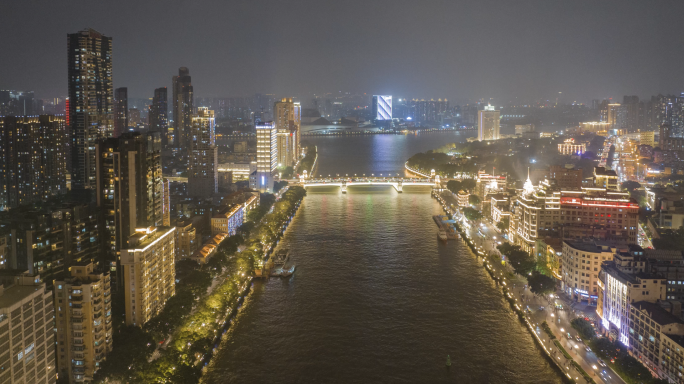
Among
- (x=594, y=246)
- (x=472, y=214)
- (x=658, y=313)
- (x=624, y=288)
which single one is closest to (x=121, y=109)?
(x=472, y=214)

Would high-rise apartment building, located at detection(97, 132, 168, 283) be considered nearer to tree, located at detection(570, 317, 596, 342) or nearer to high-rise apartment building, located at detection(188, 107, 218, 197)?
tree, located at detection(570, 317, 596, 342)

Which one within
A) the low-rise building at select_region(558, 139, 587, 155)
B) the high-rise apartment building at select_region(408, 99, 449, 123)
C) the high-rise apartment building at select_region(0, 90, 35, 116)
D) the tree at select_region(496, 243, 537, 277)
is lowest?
the tree at select_region(496, 243, 537, 277)

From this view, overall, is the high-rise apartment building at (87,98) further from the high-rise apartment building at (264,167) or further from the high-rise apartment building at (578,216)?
the high-rise apartment building at (578,216)

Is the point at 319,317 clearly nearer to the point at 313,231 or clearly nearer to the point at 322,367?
the point at 322,367

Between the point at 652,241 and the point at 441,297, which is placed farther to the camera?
the point at 652,241

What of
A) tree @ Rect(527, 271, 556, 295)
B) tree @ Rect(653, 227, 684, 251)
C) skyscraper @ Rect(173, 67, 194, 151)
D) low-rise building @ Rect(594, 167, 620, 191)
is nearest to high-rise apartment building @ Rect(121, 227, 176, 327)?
tree @ Rect(527, 271, 556, 295)

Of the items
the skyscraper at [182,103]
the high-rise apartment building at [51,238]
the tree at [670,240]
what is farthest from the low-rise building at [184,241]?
the skyscraper at [182,103]

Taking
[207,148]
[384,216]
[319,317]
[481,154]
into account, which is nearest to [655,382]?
[319,317]
